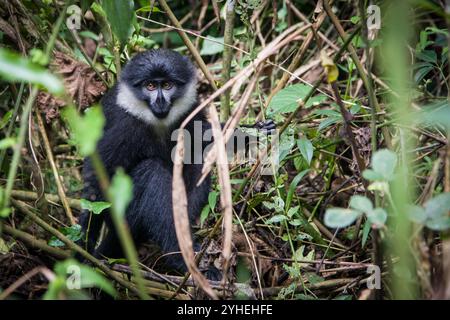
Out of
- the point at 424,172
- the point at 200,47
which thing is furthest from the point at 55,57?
the point at 424,172

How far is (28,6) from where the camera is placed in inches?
200

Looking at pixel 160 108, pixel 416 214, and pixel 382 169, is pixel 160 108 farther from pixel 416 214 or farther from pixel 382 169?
pixel 416 214

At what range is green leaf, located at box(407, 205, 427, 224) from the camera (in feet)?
7.15

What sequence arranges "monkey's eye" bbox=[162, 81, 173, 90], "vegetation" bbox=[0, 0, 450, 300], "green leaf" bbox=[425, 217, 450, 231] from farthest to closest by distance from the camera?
"monkey's eye" bbox=[162, 81, 173, 90] < "vegetation" bbox=[0, 0, 450, 300] < "green leaf" bbox=[425, 217, 450, 231]

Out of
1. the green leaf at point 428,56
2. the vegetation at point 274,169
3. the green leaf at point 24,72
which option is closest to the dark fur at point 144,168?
the vegetation at point 274,169

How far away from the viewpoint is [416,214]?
7.17 feet

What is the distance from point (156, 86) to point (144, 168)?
2.26 ft

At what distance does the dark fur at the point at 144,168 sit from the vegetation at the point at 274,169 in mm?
208

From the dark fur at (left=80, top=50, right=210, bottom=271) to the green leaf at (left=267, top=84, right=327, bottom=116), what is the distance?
101 cm

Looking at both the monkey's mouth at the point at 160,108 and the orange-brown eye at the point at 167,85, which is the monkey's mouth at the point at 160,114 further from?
the orange-brown eye at the point at 167,85

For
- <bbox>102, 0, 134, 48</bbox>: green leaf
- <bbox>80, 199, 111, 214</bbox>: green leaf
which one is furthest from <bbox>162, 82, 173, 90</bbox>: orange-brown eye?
<bbox>102, 0, 134, 48</bbox>: green leaf

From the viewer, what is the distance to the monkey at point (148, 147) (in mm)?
4605

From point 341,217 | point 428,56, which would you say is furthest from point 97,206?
point 428,56

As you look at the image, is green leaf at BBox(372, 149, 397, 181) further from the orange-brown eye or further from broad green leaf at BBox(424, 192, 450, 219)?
the orange-brown eye
